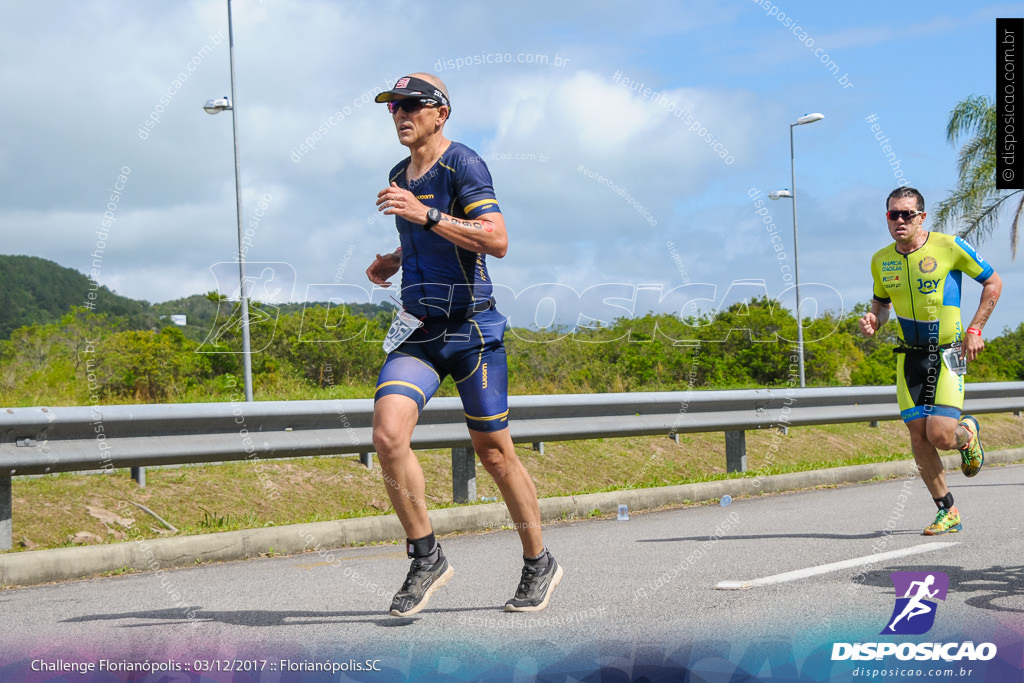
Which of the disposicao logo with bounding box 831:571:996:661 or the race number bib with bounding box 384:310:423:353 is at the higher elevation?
the race number bib with bounding box 384:310:423:353

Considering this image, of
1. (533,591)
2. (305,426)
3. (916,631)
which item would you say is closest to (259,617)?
(533,591)

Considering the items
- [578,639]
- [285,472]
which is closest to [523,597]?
[578,639]

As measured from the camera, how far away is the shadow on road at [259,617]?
4.15 meters

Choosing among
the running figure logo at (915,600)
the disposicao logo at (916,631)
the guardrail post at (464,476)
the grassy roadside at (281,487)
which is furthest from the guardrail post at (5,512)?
the running figure logo at (915,600)

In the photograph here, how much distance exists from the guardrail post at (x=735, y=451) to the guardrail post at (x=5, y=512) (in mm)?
6760

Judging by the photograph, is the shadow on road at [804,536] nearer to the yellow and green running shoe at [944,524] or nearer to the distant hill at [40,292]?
the yellow and green running shoe at [944,524]

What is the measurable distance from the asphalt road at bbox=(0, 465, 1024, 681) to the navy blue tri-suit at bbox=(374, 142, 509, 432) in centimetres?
96

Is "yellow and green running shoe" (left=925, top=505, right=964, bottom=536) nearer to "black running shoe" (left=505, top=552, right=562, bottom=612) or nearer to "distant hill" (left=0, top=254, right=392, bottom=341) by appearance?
"black running shoe" (left=505, top=552, right=562, bottom=612)

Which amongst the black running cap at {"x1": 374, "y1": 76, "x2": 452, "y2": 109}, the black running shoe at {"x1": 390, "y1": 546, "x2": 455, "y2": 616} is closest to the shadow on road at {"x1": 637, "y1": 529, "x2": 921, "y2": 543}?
the black running shoe at {"x1": 390, "y1": 546, "x2": 455, "y2": 616}

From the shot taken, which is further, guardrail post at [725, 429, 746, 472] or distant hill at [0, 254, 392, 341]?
distant hill at [0, 254, 392, 341]

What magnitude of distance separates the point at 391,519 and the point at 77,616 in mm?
2725

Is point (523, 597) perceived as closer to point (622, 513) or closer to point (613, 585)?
point (613, 585)

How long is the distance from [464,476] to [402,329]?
151 inches

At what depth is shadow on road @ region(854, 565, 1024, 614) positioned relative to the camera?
417 centimetres
